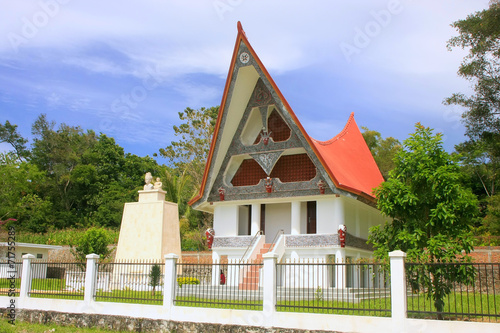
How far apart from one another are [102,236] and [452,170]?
1639 centimetres

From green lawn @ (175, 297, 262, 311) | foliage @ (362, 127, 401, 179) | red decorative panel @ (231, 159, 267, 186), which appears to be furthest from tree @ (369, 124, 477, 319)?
foliage @ (362, 127, 401, 179)

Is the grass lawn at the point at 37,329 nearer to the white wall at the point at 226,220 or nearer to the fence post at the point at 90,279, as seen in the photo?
the fence post at the point at 90,279

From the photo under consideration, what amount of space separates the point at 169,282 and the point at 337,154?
1142 cm

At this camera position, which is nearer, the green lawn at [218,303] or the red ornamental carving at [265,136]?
the green lawn at [218,303]

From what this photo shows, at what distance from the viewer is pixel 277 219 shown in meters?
20.1

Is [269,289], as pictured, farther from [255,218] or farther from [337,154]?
[337,154]

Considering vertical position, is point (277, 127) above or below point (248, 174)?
above

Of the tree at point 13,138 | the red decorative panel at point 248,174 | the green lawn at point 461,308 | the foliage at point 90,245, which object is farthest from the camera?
the tree at point 13,138

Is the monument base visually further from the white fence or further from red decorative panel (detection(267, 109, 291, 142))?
the white fence

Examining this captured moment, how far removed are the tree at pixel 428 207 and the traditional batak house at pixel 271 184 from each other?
198 inches

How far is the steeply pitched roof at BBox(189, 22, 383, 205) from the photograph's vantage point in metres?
17.2

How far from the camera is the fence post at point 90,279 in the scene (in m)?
12.6

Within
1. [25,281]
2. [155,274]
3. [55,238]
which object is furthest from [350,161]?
[55,238]

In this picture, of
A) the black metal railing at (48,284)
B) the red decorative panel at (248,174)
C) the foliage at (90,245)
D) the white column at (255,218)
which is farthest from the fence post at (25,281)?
the red decorative panel at (248,174)
